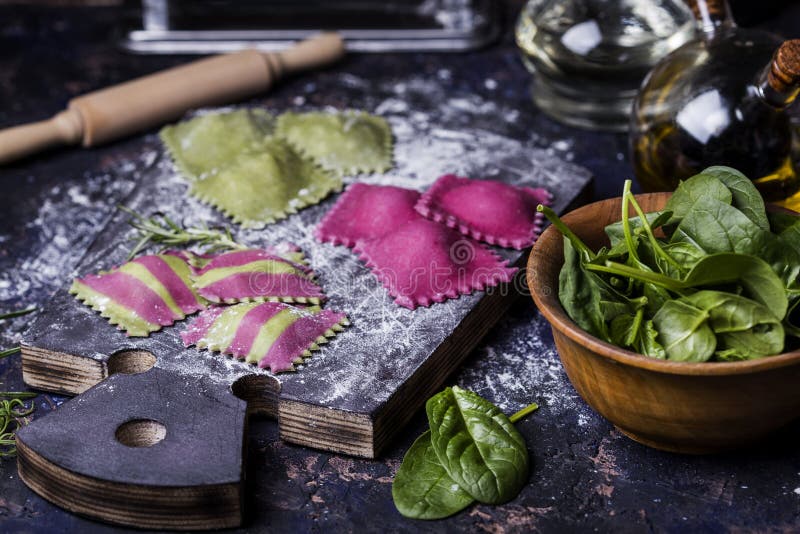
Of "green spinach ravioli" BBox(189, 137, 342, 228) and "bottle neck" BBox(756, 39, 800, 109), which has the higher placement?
"bottle neck" BBox(756, 39, 800, 109)

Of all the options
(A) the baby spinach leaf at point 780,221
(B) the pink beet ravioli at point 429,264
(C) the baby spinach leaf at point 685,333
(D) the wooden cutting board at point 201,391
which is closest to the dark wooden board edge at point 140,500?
(D) the wooden cutting board at point 201,391

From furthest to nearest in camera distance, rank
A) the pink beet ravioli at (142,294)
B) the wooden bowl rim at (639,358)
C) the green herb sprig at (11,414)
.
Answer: the pink beet ravioli at (142,294) → the green herb sprig at (11,414) → the wooden bowl rim at (639,358)

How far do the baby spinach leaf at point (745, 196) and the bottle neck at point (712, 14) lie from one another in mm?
520

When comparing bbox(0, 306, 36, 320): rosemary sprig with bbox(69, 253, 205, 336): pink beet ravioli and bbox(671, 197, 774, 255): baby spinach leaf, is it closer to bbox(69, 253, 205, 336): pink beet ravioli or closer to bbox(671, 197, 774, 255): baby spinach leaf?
bbox(69, 253, 205, 336): pink beet ravioli

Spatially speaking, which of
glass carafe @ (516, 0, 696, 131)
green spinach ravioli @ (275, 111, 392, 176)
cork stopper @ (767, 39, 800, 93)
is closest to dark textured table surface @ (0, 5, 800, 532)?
glass carafe @ (516, 0, 696, 131)

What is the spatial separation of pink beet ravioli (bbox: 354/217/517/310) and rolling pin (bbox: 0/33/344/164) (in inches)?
25.9

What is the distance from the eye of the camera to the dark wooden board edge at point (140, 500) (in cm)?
99

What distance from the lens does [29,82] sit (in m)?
2.01

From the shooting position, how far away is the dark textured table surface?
3.40ft

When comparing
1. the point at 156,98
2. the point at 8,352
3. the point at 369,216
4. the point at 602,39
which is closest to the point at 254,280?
the point at 369,216

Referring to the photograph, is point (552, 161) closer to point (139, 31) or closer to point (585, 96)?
point (585, 96)

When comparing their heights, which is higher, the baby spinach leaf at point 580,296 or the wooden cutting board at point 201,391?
the baby spinach leaf at point 580,296

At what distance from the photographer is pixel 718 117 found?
1.39 m

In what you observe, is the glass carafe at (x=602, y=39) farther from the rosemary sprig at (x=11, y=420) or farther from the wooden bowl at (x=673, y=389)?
the rosemary sprig at (x=11, y=420)
